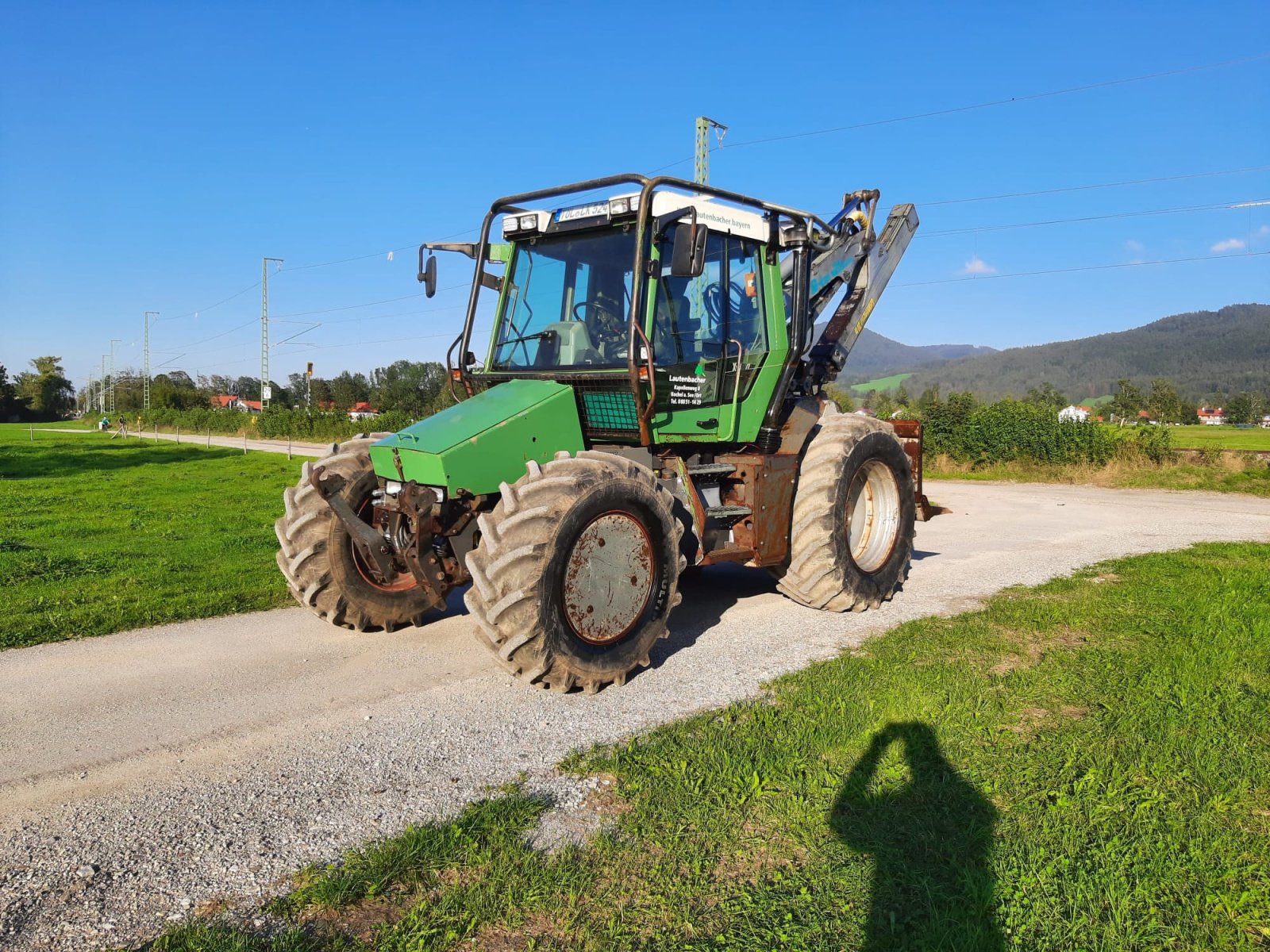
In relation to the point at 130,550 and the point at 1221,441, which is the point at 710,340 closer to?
the point at 130,550

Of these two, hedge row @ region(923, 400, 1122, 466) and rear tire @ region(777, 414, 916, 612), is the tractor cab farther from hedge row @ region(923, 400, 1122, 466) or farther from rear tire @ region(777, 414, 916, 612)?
hedge row @ region(923, 400, 1122, 466)

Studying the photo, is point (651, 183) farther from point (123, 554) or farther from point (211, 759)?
point (123, 554)

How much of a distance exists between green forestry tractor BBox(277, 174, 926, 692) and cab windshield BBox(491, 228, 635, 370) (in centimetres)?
2

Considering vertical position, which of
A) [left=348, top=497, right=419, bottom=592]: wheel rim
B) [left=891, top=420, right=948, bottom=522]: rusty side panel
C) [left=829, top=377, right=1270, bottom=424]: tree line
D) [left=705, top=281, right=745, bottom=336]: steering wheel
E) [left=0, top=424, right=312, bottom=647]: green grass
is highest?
[left=829, top=377, right=1270, bottom=424]: tree line

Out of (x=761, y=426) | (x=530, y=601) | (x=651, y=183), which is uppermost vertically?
(x=651, y=183)

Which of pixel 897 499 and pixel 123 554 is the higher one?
pixel 897 499

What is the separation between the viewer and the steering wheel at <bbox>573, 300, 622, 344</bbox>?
22.6 feet

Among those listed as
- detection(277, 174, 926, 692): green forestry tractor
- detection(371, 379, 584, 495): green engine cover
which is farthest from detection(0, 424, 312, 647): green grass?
detection(371, 379, 584, 495): green engine cover

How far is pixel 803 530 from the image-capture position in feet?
25.6

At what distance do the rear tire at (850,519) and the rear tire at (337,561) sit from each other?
3.16 metres

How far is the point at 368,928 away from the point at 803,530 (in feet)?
17.4

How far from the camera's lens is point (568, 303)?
7.26 meters

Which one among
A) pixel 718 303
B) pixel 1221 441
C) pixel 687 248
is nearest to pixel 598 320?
pixel 718 303

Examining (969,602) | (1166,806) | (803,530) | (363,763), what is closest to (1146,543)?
(969,602)
